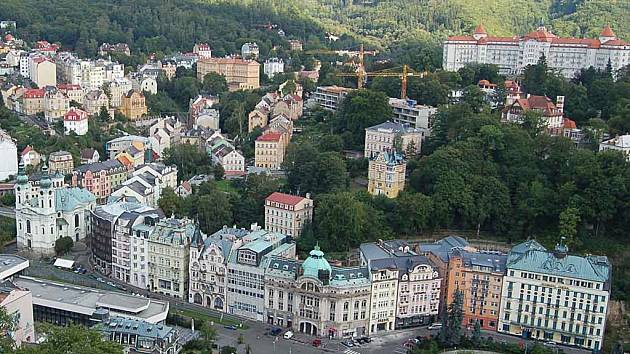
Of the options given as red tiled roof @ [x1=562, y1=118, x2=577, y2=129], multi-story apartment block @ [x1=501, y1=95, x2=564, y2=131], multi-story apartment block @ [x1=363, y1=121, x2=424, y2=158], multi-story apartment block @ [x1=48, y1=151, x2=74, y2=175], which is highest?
multi-story apartment block @ [x1=501, y1=95, x2=564, y2=131]

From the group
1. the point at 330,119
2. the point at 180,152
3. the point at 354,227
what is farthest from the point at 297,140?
the point at 354,227

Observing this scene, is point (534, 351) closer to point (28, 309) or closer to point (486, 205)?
point (486, 205)

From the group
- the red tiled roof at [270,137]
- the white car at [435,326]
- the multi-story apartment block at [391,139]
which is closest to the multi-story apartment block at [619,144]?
the multi-story apartment block at [391,139]

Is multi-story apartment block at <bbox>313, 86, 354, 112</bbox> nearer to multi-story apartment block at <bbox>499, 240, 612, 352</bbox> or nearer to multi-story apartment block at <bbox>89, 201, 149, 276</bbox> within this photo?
multi-story apartment block at <bbox>89, 201, 149, 276</bbox>

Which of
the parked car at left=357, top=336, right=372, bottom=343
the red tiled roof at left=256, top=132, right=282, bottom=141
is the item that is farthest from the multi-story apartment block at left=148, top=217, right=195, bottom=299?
the red tiled roof at left=256, top=132, right=282, bottom=141

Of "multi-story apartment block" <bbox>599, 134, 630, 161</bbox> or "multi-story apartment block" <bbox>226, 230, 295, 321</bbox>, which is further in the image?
"multi-story apartment block" <bbox>599, 134, 630, 161</bbox>

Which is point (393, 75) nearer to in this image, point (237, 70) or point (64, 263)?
point (237, 70)

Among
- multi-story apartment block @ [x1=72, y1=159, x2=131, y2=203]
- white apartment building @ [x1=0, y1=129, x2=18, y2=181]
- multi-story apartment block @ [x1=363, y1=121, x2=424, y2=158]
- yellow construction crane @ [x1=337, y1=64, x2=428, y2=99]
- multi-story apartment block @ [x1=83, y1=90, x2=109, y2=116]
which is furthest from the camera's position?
multi-story apartment block @ [x1=83, y1=90, x2=109, y2=116]
